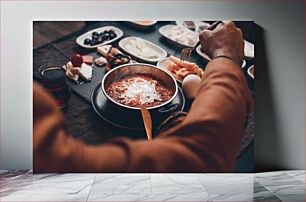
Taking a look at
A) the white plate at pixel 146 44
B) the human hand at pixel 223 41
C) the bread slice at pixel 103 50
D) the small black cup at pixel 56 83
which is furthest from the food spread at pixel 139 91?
the human hand at pixel 223 41

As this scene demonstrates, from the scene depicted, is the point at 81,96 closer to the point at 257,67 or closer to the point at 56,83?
the point at 56,83

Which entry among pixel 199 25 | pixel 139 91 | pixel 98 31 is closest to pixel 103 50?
pixel 98 31

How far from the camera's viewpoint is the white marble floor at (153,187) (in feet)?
12.3

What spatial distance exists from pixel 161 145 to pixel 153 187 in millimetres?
624

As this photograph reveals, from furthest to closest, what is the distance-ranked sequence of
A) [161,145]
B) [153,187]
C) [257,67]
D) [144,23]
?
1. [257,67]
2. [144,23]
3. [161,145]
4. [153,187]

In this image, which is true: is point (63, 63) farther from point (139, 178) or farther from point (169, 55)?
point (139, 178)

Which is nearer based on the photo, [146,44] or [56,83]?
[56,83]

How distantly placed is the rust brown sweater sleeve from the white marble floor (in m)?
0.10

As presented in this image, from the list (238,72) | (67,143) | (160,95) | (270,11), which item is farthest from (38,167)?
(270,11)

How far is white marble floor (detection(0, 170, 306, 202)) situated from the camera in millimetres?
3742

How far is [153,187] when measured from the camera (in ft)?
13.5

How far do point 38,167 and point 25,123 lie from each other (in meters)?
0.45

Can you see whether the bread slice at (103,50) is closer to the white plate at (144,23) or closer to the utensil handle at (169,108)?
the white plate at (144,23)

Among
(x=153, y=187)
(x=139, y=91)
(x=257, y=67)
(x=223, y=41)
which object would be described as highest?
(x=223, y=41)
